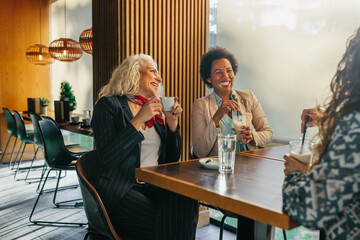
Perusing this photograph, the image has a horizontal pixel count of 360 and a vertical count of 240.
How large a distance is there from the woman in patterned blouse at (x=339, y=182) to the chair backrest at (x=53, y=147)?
2.93 meters

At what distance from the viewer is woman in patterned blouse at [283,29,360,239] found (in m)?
0.94

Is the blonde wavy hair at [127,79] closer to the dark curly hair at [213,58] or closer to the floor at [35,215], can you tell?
the dark curly hair at [213,58]

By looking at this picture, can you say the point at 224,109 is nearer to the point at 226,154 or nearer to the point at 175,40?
the point at 226,154

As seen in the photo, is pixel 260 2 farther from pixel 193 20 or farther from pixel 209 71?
pixel 209 71

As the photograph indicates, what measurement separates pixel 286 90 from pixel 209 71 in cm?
71

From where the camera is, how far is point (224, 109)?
2463 mm

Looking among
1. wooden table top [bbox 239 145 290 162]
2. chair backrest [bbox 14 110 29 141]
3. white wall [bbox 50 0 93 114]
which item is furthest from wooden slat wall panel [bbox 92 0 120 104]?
white wall [bbox 50 0 93 114]

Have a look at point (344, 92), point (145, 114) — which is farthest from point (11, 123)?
point (344, 92)

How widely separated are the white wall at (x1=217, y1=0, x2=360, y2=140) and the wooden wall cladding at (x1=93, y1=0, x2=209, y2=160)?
1.14 feet

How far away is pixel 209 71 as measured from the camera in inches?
116

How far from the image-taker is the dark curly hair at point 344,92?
3.41 ft

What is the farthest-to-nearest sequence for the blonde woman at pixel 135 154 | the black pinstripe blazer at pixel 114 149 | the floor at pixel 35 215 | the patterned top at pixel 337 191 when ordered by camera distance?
the floor at pixel 35 215, the black pinstripe blazer at pixel 114 149, the blonde woman at pixel 135 154, the patterned top at pixel 337 191

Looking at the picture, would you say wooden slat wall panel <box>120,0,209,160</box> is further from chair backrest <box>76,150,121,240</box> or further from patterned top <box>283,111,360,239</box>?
patterned top <box>283,111,360,239</box>

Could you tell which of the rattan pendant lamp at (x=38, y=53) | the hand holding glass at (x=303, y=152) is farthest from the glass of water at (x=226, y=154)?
the rattan pendant lamp at (x=38, y=53)
